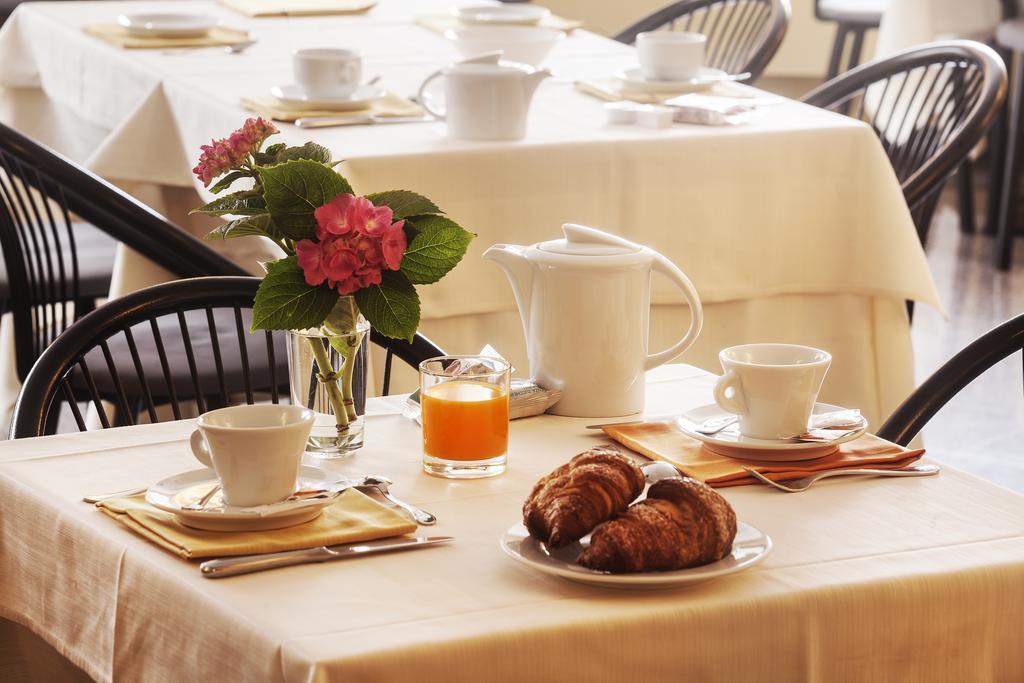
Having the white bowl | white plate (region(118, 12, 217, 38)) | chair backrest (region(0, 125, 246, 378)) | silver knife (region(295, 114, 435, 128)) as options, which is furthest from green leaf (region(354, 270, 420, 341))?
white plate (region(118, 12, 217, 38))

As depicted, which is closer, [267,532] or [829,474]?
[267,532]

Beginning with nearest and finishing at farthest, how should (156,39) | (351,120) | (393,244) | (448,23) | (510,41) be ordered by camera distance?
(393,244)
(351,120)
(510,41)
(156,39)
(448,23)

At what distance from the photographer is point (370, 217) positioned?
1080 millimetres

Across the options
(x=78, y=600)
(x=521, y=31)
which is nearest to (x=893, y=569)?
(x=78, y=600)

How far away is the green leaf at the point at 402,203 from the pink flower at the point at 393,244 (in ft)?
0.14

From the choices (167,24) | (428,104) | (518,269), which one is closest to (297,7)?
(167,24)

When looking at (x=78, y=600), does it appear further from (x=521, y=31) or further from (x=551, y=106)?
(x=521, y=31)

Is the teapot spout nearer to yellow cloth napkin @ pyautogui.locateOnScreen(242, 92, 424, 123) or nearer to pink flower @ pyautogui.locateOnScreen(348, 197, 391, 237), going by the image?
pink flower @ pyautogui.locateOnScreen(348, 197, 391, 237)

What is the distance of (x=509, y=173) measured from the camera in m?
2.12

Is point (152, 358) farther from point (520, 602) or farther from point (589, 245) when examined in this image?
point (520, 602)

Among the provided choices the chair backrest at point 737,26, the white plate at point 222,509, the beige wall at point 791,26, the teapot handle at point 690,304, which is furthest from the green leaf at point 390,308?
the beige wall at point 791,26

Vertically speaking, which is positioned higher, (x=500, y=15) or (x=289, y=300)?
(x=500, y=15)

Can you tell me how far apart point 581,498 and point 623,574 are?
6cm

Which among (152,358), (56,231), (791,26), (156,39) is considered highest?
(156,39)
